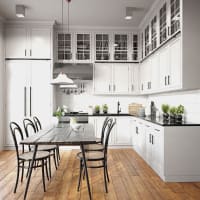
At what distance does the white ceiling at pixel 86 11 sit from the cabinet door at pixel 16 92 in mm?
1207

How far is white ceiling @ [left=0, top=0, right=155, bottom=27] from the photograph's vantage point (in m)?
4.40

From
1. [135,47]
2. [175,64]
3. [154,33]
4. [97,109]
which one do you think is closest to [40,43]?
[97,109]

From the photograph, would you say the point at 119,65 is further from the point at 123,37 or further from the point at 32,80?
the point at 32,80

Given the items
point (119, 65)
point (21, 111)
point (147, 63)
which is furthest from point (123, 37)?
point (21, 111)

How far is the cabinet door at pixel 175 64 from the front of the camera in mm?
3309

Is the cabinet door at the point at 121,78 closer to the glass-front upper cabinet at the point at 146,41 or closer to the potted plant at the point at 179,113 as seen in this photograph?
the glass-front upper cabinet at the point at 146,41

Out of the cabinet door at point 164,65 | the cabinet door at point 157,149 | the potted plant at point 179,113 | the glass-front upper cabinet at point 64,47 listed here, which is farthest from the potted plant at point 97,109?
the potted plant at point 179,113

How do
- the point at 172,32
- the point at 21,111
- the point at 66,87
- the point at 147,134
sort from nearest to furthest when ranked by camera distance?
the point at 172,32 → the point at 147,134 → the point at 21,111 → the point at 66,87

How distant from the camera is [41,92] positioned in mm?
5453

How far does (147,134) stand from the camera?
4156 mm

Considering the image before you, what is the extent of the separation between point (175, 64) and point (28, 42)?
3.74m

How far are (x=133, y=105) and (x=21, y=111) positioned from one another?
9.76 ft

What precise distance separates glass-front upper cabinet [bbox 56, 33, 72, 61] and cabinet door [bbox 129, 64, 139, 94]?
1711mm

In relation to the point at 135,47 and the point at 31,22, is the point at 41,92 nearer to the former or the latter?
the point at 31,22
